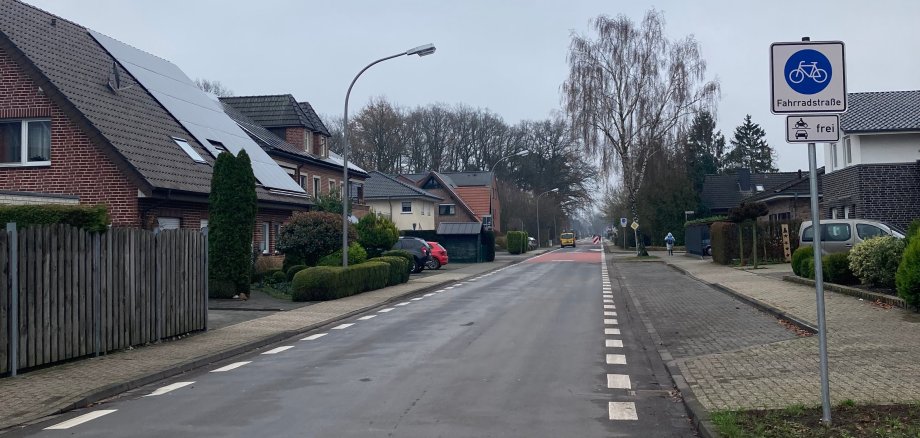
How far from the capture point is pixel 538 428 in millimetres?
6766

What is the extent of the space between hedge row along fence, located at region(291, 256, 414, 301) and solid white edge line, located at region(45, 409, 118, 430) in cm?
1248

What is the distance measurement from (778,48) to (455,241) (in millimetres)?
43660

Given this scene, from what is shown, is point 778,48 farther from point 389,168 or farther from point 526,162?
point 526,162

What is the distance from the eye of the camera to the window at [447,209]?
76756mm

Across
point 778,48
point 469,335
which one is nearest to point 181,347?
point 469,335

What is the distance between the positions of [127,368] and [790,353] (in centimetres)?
803

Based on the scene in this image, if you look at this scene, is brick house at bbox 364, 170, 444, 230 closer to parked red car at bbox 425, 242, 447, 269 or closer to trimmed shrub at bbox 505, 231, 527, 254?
trimmed shrub at bbox 505, 231, 527, 254

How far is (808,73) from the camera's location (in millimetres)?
6543

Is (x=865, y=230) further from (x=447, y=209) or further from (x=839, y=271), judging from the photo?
(x=447, y=209)

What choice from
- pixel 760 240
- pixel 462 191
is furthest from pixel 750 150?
pixel 760 240

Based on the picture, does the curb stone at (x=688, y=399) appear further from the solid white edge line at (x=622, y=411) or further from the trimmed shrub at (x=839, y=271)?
the trimmed shrub at (x=839, y=271)

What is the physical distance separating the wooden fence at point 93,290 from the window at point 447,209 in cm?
6278

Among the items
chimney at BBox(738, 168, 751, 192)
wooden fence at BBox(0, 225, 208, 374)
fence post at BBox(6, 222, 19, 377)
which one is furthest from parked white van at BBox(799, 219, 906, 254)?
chimney at BBox(738, 168, 751, 192)

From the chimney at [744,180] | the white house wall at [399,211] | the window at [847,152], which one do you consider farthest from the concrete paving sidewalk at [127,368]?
the chimney at [744,180]
